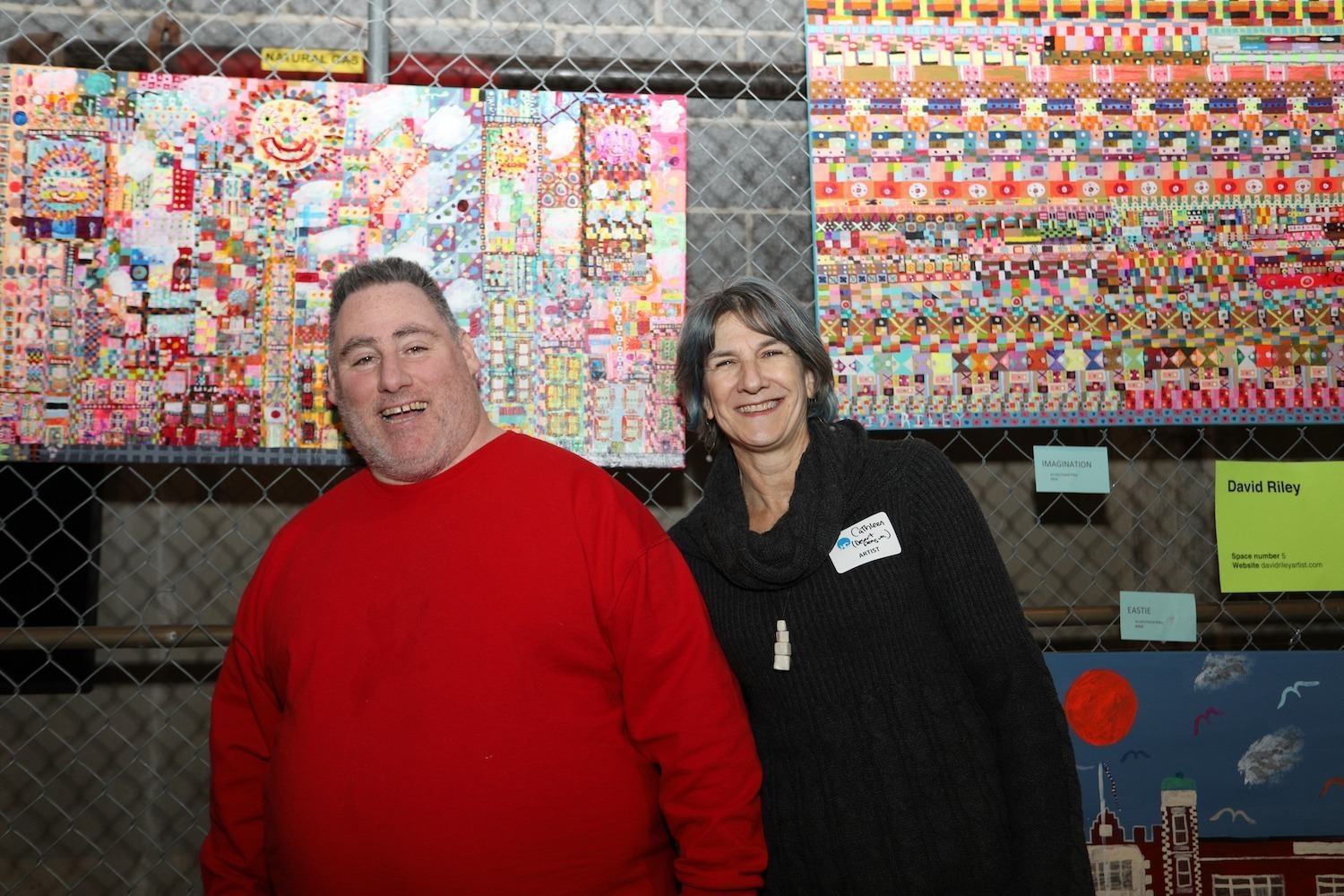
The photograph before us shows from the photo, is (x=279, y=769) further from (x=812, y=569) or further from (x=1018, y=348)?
(x=1018, y=348)

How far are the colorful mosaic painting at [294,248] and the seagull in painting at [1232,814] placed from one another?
1499 millimetres

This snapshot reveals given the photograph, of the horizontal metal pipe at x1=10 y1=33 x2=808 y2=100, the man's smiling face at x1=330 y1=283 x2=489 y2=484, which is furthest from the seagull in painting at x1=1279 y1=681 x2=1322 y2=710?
the man's smiling face at x1=330 y1=283 x2=489 y2=484

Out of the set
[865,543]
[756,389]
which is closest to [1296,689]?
[865,543]

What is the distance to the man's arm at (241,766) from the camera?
61.1 inches

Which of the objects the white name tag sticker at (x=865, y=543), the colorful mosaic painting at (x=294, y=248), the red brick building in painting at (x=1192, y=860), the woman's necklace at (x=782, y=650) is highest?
the colorful mosaic painting at (x=294, y=248)

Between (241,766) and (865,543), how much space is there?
115cm

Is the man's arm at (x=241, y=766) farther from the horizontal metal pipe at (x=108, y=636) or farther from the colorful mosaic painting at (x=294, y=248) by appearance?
the colorful mosaic painting at (x=294, y=248)

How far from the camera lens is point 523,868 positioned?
1334mm

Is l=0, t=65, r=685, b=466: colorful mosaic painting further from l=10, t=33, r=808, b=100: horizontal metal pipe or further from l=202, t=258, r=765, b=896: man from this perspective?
l=202, t=258, r=765, b=896: man

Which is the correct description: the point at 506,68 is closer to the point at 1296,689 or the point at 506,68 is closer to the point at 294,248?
the point at 294,248

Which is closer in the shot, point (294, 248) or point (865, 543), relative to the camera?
point (865, 543)

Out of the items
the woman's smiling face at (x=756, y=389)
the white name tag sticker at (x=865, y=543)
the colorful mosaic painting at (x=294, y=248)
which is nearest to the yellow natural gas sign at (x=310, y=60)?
the colorful mosaic painting at (x=294, y=248)

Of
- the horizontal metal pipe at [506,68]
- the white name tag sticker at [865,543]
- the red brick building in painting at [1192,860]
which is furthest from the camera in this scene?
the horizontal metal pipe at [506,68]

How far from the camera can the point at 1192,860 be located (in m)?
2.05
